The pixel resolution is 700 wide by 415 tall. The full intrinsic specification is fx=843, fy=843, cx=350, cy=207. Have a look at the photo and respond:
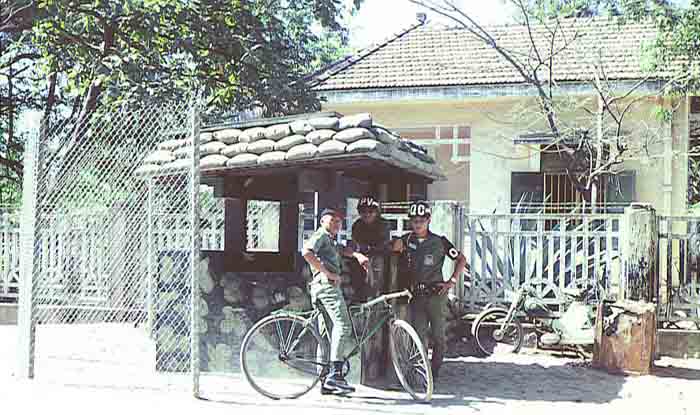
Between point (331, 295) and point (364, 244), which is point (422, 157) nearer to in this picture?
point (364, 244)

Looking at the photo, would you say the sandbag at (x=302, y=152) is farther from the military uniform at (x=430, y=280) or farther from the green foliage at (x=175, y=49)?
the green foliage at (x=175, y=49)

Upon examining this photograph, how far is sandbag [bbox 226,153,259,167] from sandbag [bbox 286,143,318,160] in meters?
0.38

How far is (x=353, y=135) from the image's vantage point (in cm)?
701

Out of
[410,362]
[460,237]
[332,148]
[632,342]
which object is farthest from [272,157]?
[632,342]

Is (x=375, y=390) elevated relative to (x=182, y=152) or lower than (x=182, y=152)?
lower

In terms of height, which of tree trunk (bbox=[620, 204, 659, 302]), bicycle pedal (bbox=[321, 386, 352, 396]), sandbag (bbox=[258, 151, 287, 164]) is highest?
sandbag (bbox=[258, 151, 287, 164])

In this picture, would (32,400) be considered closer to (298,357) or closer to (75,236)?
(298,357)

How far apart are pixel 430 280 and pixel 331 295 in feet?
4.26

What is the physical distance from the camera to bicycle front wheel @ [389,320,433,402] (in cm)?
703

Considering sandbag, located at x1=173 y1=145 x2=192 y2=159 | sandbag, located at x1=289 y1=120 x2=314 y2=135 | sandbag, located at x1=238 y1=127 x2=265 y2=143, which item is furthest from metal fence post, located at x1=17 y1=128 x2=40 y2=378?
sandbag, located at x1=289 y1=120 x2=314 y2=135

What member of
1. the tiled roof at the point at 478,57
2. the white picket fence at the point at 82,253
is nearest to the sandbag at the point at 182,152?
the white picket fence at the point at 82,253

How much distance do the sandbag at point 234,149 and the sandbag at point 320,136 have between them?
701 millimetres

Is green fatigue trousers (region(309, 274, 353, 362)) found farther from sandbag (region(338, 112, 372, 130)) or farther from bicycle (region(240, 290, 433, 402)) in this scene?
sandbag (region(338, 112, 372, 130))

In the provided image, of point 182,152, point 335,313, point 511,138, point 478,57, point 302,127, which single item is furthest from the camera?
point 478,57
